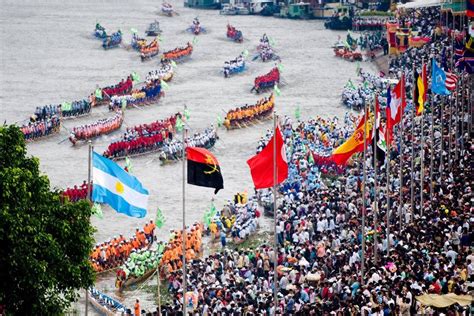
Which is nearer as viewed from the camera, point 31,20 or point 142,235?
point 142,235

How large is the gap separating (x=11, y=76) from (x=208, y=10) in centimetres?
4418

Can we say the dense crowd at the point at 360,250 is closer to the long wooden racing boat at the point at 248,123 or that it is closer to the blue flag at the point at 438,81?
the blue flag at the point at 438,81

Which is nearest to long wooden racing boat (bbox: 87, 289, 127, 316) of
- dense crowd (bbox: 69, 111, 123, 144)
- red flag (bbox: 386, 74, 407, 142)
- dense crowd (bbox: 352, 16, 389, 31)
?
red flag (bbox: 386, 74, 407, 142)

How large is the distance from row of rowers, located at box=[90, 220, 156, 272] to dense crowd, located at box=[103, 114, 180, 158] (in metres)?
14.4

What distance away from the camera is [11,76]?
267ft

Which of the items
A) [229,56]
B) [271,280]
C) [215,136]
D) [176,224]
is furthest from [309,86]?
[271,280]

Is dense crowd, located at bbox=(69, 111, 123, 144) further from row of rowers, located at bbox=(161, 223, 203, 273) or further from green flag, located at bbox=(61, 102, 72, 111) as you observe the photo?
row of rowers, located at bbox=(161, 223, 203, 273)

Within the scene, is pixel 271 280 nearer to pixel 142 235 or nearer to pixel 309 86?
pixel 142 235

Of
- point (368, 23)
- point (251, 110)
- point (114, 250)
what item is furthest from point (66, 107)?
point (368, 23)

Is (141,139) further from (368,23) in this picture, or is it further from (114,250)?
(368,23)

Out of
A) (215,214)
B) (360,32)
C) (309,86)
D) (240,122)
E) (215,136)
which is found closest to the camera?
(215,214)

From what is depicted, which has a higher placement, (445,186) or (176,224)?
(445,186)

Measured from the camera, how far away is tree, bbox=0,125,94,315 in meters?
22.9

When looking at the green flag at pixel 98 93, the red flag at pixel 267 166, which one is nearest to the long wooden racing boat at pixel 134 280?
the red flag at pixel 267 166
